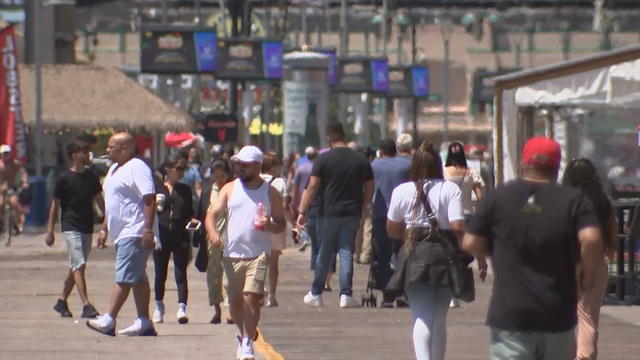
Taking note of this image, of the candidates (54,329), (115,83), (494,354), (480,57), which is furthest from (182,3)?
(494,354)

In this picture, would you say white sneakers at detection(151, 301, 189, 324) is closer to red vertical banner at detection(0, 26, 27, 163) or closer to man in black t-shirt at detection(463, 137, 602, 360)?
man in black t-shirt at detection(463, 137, 602, 360)

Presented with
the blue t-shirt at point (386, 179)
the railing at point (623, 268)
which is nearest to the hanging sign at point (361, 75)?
the blue t-shirt at point (386, 179)

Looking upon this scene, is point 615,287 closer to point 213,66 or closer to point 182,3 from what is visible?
point 213,66

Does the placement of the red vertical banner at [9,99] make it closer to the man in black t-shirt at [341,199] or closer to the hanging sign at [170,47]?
the hanging sign at [170,47]

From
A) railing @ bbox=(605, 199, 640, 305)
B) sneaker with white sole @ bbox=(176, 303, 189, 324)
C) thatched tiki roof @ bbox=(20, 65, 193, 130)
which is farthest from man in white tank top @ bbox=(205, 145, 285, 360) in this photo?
thatched tiki roof @ bbox=(20, 65, 193, 130)

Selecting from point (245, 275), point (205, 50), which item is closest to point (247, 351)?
point (245, 275)

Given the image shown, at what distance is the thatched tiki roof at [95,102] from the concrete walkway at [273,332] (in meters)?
24.1

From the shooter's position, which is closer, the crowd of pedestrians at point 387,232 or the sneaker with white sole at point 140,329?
the crowd of pedestrians at point 387,232

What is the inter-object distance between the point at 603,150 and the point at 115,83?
24.6 m

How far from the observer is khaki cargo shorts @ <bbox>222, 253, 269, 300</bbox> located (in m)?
12.8

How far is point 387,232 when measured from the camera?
12586 mm

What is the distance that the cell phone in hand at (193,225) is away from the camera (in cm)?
1591

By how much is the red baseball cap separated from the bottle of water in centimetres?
458

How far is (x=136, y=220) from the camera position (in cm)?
1441
